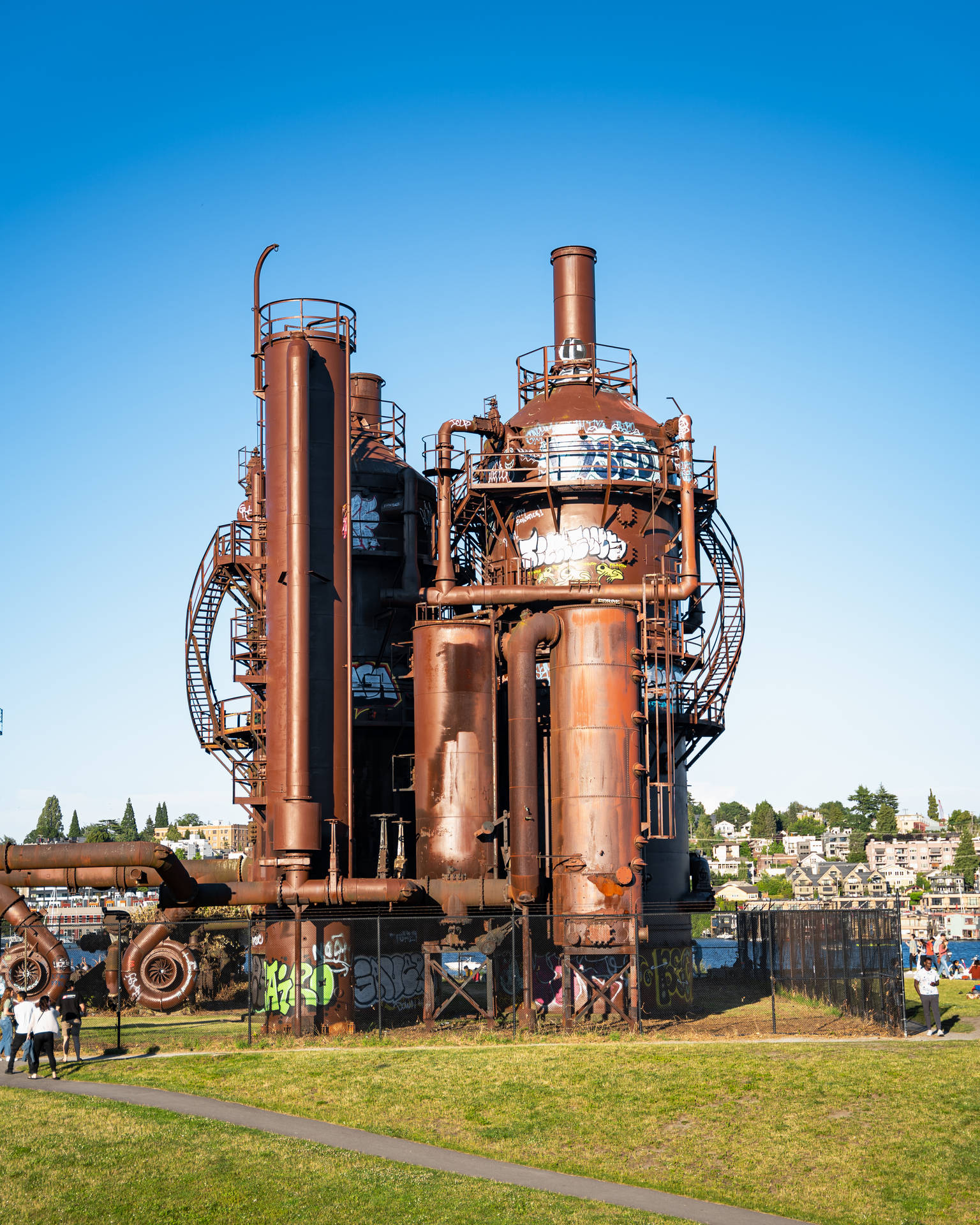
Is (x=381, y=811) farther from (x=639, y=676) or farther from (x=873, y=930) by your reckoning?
(x=873, y=930)

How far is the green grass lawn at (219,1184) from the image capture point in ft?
67.3

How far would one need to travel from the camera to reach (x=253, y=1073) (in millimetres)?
30750

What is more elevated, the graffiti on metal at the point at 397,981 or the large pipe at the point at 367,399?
the large pipe at the point at 367,399

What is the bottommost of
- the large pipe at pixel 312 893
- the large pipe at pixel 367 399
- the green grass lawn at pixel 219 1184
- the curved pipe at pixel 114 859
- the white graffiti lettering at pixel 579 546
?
the green grass lawn at pixel 219 1184

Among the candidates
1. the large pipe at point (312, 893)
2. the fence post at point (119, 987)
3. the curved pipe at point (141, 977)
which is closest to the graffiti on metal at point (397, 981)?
the large pipe at point (312, 893)

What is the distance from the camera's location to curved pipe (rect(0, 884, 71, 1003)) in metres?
39.6

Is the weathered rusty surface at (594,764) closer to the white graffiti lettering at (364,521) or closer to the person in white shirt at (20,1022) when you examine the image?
the white graffiti lettering at (364,521)

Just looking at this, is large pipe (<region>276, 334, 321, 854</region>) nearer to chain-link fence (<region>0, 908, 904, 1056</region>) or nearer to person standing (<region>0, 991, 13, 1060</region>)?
chain-link fence (<region>0, 908, 904, 1056</region>)

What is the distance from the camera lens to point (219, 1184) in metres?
22.1

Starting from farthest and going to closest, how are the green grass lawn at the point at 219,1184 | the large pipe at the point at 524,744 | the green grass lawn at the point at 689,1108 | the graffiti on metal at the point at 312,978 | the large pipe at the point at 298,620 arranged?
1. the large pipe at the point at 524,744
2. the large pipe at the point at 298,620
3. the graffiti on metal at the point at 312,978
4. the green grass lawn at the point at 689,1108
5. the green grass lawn at the point at 219,1184

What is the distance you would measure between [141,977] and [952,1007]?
1017 inches

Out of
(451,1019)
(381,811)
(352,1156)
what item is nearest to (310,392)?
(381,811)

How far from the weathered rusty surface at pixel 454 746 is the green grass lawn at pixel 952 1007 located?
46.9 ft

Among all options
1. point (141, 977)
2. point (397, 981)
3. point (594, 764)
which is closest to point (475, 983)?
point (397, 981)
